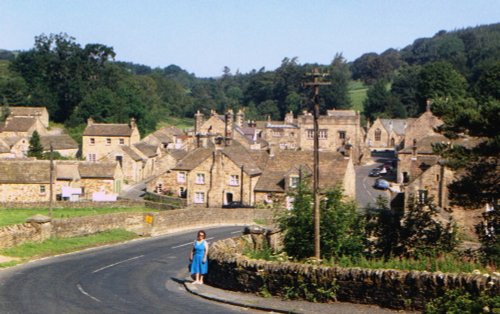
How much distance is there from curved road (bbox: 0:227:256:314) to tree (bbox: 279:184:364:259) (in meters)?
4.02

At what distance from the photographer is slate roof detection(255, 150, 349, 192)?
62.8 m

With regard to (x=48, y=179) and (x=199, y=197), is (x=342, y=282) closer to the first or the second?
(x=199, y=197)

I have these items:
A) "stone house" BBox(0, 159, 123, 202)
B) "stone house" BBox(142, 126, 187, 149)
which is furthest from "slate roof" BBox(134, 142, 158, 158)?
"stone house" BBox(0, 159, 123, 202)

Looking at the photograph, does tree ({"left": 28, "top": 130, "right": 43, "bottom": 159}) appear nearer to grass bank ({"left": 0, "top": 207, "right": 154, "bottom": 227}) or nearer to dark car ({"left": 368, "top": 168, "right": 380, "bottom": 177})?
grass bank ({"left": 0, "top": 207, "right": 154, "bottom": 227})

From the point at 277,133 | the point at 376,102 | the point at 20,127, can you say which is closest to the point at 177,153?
the point at 277,133

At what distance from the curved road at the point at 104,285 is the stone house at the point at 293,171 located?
88.0 ft

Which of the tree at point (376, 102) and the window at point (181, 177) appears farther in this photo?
the tree at point (376, 102)

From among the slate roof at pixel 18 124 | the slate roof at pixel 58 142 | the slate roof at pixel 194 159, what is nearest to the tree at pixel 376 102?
the slate roof at pixel 58 142

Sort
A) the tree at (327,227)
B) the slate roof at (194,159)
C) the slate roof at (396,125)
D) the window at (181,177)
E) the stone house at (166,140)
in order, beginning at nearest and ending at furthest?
1. the tree at (327,227)
2. the slate roof at (194,159)
3. the window at (181,177)
4. the stone house at (166,140)
5. the slate roof at (396,125)

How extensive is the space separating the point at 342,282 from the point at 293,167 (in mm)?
44796

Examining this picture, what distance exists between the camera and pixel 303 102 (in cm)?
17338

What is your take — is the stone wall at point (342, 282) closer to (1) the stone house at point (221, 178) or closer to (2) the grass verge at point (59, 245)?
(2) the grass verge at point (59, 245)

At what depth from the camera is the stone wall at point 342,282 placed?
17188 mm

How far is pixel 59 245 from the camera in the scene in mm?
36719
